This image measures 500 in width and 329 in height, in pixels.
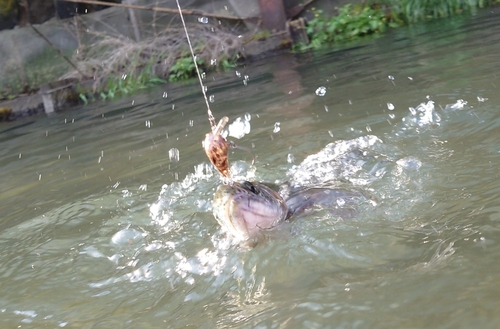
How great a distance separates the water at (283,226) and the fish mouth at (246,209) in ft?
0.30

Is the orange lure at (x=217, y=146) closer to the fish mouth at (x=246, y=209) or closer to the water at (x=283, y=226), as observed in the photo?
the fish mouth at (x=246, y=209)

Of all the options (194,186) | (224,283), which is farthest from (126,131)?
(224,283)

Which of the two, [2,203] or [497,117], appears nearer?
[497,117]

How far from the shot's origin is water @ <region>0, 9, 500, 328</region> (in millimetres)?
2170

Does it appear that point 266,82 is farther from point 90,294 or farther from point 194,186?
point 90,294

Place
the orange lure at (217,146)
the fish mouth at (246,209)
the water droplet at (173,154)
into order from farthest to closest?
the water droplet at (173,154) < the orange lure at (217,146) < the fish mouth at (246,209)

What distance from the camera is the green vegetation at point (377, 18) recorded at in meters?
10.8

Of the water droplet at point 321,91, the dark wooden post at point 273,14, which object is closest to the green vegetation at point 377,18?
the dark wooden post at point 273,14

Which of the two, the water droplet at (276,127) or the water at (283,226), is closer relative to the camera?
the water at (283,226)

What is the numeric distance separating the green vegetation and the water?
3.66 m

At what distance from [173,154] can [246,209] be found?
2.82 meters

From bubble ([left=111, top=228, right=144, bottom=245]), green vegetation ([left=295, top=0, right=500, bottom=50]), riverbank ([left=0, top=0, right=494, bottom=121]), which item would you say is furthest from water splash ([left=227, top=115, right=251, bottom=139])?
green vegetation ([left=295, top=0, right=500, bottom=50])

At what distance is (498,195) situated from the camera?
2.77 metres

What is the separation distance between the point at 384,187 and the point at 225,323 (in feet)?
5.02
